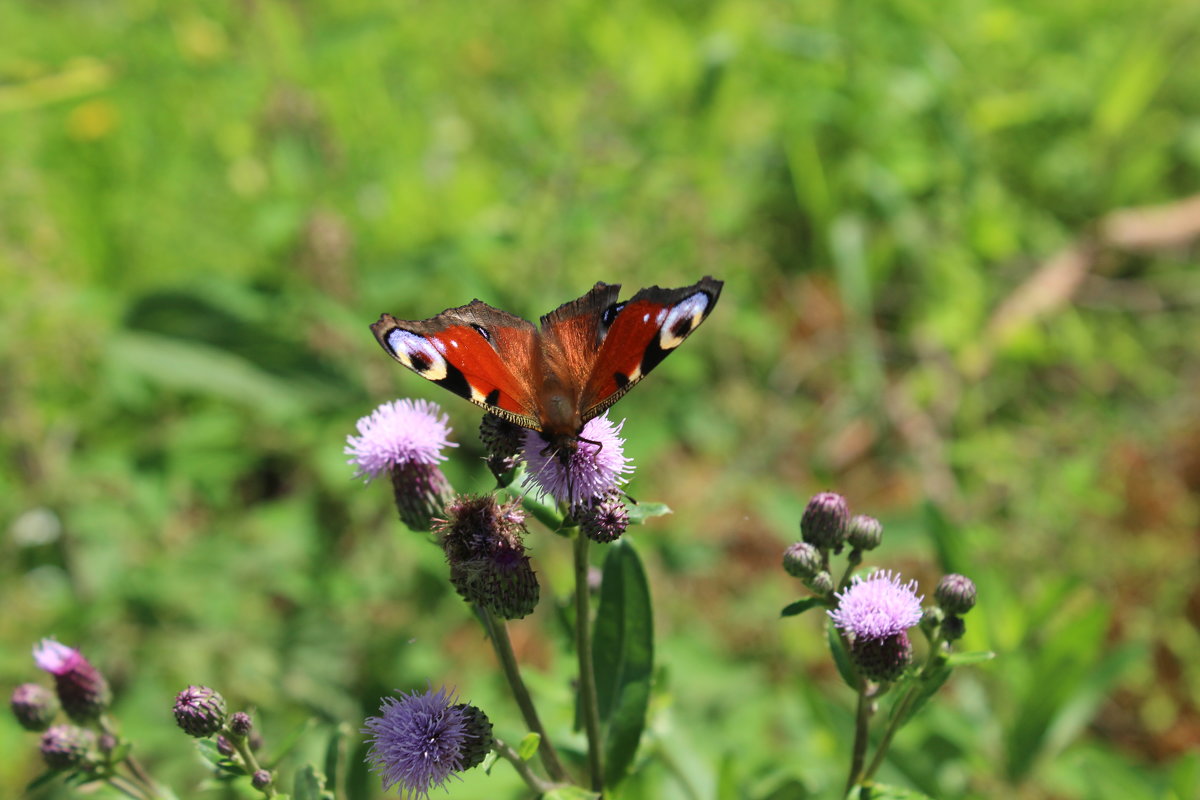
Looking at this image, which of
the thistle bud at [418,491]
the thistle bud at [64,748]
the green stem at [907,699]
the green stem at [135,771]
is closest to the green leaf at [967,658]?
the green stem at [907,699]

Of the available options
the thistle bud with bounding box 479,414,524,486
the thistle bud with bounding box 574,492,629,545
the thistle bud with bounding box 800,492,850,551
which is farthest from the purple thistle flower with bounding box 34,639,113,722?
the thistle bud with bounding box 800,492,850,551

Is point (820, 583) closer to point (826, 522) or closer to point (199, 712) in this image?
point (826, 522)

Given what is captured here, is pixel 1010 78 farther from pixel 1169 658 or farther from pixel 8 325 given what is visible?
pixel 8 325

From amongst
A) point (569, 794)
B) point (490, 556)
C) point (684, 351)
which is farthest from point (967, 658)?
point (684, 351)

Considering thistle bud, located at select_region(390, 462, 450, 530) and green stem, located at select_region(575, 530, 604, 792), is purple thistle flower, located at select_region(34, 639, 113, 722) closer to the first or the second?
thistle bud, located at select_region(390, 462, 450, 530)

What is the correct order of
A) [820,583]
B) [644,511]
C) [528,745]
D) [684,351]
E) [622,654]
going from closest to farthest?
[528,745] → [644,511] → [820,583] → [622,654] → [684,351]
